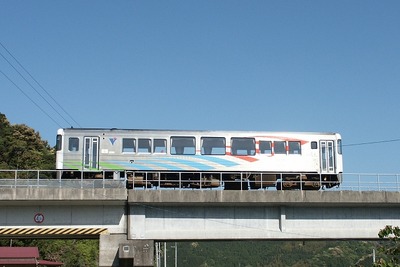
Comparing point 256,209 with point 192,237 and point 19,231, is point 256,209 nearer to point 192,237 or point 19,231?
point 192,237

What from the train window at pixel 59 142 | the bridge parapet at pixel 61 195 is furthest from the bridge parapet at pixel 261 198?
the train window at pixel 59 142

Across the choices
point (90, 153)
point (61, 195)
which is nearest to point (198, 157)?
point (90, 153)

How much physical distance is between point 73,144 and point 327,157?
15166 mm

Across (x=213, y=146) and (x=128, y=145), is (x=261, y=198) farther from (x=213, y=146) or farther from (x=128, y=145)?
(x=128, y=145)

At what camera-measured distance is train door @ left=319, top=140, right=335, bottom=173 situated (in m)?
36.0

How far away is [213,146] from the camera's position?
3531cm

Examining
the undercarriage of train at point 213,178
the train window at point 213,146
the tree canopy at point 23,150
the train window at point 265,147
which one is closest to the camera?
the undercarriage of train at point 213,178

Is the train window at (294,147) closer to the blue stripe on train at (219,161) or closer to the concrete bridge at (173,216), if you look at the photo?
the blue stripe on train at (219,161)

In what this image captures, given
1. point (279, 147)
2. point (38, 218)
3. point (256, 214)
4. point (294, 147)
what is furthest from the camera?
point (294, 147)

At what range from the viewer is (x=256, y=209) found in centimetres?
2862

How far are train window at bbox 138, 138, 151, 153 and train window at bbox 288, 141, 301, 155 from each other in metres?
8.53

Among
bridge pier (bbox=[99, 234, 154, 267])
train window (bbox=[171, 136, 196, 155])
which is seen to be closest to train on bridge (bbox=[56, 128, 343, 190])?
train window (bbox=[171, 136, 196, 155])

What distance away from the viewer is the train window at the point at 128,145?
1369 inches

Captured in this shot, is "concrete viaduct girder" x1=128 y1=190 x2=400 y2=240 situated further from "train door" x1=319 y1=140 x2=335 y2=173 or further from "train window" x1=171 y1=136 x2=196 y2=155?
"train window" x1=171 y1=136 x2=196 y2=155
